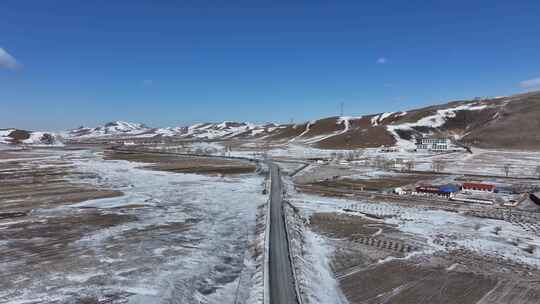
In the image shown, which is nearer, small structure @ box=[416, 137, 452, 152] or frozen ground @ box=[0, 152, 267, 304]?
frozen ground @ box=[0, 152, 267, 304]

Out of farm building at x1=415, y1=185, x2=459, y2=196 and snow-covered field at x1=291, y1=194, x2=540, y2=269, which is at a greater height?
farm building at x1=415, y1=185, x2=459, y2=196

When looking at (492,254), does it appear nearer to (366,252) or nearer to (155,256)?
(366,252)

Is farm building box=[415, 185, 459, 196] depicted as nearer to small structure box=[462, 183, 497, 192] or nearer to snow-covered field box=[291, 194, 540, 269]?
small structure box=[462, 183, 497, 192]

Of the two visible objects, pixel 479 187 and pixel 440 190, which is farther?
pixel 479 187

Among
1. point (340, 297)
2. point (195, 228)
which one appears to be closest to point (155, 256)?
point (195, 228)

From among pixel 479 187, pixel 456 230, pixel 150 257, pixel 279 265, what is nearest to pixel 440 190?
pixel 479 187

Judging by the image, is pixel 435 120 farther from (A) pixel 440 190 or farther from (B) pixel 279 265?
(B) pixel 279 265

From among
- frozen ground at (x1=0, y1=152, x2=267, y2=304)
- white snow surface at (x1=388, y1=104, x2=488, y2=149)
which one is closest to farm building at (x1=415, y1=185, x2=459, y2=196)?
frozen ground at (x1=0, y1=152, x2=267, y2=304)
